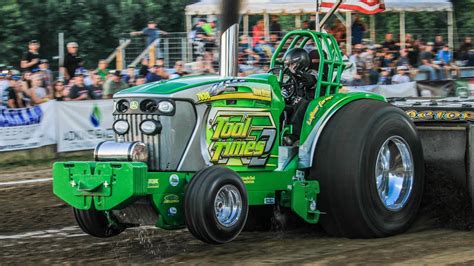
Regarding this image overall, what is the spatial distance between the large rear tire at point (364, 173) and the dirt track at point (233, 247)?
0.15 metres

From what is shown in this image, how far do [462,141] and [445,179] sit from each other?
389mm

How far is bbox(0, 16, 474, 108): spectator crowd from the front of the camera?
15766 millimetres

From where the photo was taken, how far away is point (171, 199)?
6961 mm

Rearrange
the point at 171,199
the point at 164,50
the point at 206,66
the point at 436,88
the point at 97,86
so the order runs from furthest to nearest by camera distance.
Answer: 1. the point at 436,88
2. the point at 164,50
3. the point at 206,66
4. the point at 97,86
5. the point at 171,199

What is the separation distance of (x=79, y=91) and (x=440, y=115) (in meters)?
8.93

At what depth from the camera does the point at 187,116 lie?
721 centimetres

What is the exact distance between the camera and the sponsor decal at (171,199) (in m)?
6.93

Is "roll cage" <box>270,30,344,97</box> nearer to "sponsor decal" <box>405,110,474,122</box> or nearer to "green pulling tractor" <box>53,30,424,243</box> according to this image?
"green pulling tractor" <box>53,30,424,243</box>

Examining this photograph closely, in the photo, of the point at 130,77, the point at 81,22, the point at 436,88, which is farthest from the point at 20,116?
the point at 81,22

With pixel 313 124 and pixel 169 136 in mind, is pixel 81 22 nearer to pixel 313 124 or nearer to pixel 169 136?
pixel 313 124

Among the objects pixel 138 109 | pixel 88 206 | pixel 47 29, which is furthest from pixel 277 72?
pixel 47 29

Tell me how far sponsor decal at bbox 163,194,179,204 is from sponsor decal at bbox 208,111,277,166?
502 mm

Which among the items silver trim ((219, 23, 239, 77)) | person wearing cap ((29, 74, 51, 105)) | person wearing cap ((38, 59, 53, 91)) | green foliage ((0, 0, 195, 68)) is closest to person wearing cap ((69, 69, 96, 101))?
person wearing cap ((38, 59, 53, 91))

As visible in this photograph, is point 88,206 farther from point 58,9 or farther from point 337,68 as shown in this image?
point 58,9
